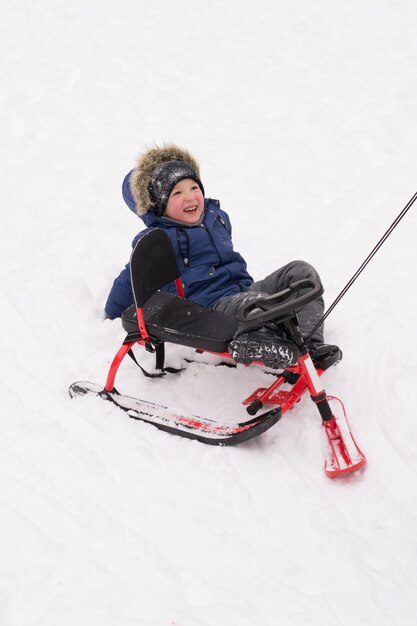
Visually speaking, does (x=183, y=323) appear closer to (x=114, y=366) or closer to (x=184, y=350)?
(x=114, y=366)

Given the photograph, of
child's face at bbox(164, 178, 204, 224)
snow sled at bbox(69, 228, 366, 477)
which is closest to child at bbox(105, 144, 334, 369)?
child's face at bbox(164, 178, 204, 224)

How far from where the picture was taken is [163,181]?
3754mm

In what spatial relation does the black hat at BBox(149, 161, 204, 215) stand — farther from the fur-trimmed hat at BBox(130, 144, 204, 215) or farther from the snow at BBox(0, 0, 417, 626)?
the snow at BBox(0, 0, 417, 626)

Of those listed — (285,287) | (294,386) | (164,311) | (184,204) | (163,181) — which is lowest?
(294,386)

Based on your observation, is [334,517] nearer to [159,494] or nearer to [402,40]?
[159,494]

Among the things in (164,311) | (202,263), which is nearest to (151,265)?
(164,311)

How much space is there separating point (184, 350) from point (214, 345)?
0.82 metres

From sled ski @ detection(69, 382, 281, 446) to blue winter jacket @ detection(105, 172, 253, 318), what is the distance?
685 millimetres

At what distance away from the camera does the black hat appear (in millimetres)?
3748

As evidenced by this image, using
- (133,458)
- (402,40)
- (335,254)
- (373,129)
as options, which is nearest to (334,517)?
(133,458)

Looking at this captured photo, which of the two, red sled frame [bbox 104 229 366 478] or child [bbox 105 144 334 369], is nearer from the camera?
red sled frame [bbox 104 229 366 478]

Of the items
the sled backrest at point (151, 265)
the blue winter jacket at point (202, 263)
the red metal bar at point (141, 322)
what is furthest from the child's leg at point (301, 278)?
the red metal bar at point (141, 322)

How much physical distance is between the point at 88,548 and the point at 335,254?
2928 millimetres

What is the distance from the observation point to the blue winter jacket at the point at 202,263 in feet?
11.8
